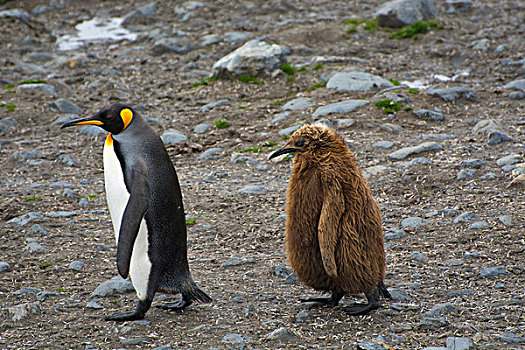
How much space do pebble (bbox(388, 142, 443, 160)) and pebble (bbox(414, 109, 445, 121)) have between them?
924 millimetres

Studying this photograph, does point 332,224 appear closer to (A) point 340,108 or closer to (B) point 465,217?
(B) point 465,217

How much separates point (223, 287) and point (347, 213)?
3.56ft

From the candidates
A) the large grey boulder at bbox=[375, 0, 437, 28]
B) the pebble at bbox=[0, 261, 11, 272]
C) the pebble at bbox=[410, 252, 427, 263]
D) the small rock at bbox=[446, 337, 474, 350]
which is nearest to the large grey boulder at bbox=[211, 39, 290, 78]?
the large grey boulder at bbox=[375, 0, 437, 28]

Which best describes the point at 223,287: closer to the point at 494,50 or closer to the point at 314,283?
the point at 314,283

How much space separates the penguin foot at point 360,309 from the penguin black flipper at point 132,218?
51.9 inches

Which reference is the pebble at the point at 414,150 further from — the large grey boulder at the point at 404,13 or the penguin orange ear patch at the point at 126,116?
the large grey boulder at the point at 404,13

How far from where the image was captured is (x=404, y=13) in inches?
420

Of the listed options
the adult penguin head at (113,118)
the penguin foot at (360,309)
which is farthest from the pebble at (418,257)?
the adult penguin head at (113,118)

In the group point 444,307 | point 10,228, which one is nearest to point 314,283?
point 444,307

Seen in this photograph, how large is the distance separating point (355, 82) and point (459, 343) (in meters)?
5.35

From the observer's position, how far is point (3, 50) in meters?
10.8

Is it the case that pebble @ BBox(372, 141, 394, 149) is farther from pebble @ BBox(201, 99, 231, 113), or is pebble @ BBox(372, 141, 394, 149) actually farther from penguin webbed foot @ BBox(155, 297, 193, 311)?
penguin webbed foot @ BBox(155, 297, 193, 311)

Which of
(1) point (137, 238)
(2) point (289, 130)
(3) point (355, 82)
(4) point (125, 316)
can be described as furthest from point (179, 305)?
(3) point (355, 82)

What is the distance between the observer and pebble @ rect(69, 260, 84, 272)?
14.8 feet
